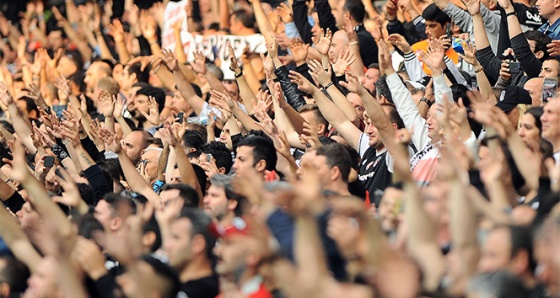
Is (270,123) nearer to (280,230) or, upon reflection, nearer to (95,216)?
(95,216)

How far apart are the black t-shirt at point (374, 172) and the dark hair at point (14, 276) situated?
225 cm

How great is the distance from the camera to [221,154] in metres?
8.84

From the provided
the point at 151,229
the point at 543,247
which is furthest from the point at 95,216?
the point at 543,247

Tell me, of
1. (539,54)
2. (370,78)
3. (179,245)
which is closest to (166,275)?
(179,245)


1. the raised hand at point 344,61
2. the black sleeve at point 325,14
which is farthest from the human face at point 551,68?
the black sleeve at point 325,14

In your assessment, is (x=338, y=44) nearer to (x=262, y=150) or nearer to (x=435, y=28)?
(x=435, y=28)

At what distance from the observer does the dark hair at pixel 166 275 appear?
5.73 metres

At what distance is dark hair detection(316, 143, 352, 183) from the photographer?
725cm

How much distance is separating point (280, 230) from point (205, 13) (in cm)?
907

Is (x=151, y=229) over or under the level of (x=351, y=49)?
over

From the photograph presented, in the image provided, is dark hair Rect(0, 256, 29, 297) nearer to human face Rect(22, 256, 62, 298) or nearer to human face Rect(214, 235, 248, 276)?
human face Rect(22, 256, 62, 298)

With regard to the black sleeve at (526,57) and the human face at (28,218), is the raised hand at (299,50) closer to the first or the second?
the black sleeve at (526,57)

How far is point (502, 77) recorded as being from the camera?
8789 millimetres

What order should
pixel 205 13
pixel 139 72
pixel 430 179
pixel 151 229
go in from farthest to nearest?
pixel 205 13 → pixel 139 72 → pixel 430 179 → pixel 151 229
